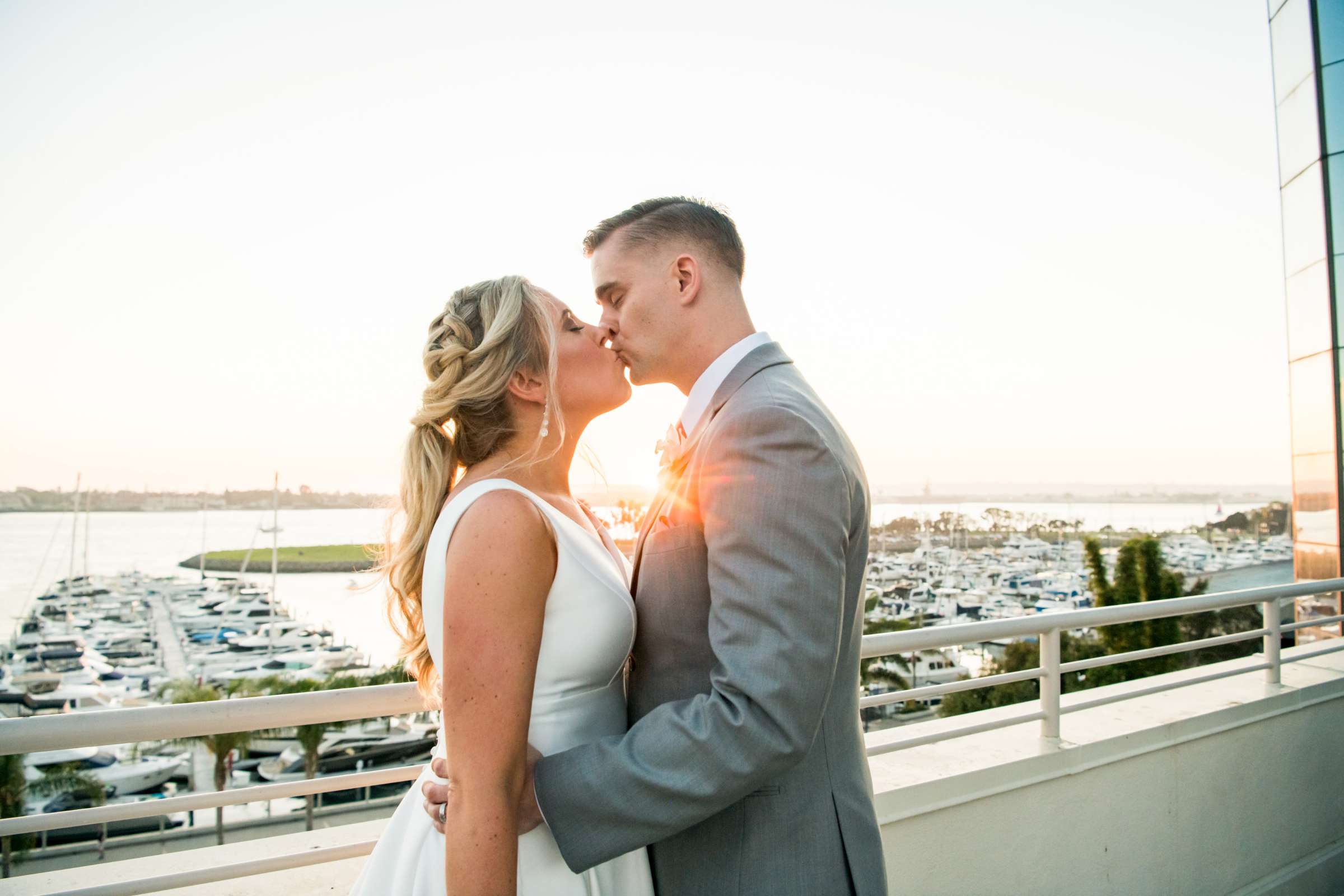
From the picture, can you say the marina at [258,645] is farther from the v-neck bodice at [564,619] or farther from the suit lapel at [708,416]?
the suit lapel at [708,416]

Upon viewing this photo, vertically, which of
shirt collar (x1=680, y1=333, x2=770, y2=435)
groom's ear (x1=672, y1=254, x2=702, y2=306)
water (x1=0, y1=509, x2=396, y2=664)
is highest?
groom's ear (x1=672, y1=254, x2=702, y2=306)

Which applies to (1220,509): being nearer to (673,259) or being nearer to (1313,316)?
(1313,316)

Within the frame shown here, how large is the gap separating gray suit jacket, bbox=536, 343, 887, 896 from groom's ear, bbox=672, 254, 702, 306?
0.25 meters

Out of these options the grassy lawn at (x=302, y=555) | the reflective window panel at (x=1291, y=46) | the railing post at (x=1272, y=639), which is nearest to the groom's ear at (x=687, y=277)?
the railing post at (x=1272, y=639)

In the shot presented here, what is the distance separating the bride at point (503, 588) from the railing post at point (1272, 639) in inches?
161

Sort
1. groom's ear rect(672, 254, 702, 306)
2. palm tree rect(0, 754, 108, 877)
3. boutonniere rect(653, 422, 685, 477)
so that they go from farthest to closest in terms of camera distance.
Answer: palm tree rect(0, 754, 108, 877)
groom's ear rect(672, 254, 702, 306)
boutonniere rect(653, 422, 685, 477)

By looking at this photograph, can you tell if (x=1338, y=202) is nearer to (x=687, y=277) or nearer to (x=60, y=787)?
(x=687, y=277)

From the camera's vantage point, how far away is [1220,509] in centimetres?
5662

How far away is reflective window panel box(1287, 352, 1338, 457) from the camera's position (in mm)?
8680

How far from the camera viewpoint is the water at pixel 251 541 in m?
60.5

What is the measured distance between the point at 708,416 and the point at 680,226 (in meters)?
0.45

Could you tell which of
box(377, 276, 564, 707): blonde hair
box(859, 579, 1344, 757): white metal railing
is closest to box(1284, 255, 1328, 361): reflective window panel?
box(859, 579, 1344, 757): white metal railing

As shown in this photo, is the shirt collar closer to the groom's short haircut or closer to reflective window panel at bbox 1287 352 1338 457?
the groom's short haircut

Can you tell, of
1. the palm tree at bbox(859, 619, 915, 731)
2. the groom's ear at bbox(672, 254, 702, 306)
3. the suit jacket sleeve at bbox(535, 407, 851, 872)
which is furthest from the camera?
the palm tree at bbox(859, 619, 915, 731)
